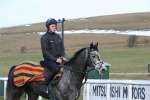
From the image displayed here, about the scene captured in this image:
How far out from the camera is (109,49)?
66625mm

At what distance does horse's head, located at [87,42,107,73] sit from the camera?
17.0m

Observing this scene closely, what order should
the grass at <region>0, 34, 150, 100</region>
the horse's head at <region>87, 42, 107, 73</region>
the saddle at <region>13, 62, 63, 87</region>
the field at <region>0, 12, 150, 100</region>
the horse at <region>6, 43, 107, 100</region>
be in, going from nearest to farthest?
the horse's head at <region>87, 42, 107, 73</region> < the horse at <region>6, 43, 107, 100</region> < the saddle at <region>13, 62, 63, 87</region> < the field at <region>0, 12, 150, 100</region> < the grass at <region>0, 34, 150, 100</region>

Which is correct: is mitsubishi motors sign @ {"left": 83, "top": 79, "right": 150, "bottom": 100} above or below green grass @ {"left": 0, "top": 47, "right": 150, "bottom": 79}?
above

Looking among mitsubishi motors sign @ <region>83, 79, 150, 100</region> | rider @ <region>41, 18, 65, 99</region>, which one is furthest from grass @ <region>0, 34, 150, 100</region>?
rider @ <region>41, 18, 65, 99</region>

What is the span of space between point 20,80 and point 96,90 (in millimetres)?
4868

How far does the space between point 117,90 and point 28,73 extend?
12.8 ft

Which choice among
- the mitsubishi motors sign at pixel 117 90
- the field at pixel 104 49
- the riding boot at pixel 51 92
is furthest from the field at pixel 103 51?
the riding boot at pixel 51 92

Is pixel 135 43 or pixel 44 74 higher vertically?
pixel 44 74

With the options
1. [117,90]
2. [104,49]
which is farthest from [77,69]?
[104,49]

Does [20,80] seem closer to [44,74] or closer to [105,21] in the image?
[44,74]

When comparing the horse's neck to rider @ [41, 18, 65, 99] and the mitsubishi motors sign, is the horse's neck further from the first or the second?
the mitsubishi motors sign

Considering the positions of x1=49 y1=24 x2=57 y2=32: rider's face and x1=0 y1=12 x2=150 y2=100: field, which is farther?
x1=0 y1=12 x2=150 y2=100: field

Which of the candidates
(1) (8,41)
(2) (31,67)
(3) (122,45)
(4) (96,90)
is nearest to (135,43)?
(3) (122,45)

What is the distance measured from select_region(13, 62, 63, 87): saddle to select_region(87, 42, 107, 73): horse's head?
4.03 feet
